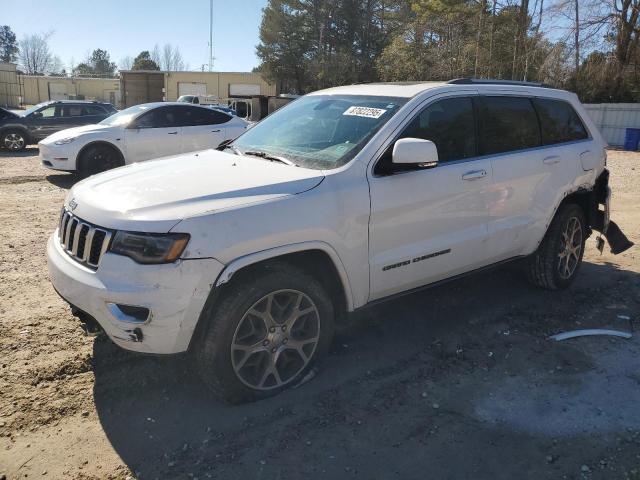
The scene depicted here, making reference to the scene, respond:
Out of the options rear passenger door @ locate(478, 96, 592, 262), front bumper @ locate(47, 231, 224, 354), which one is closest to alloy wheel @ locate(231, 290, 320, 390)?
front bumper @ locate(47, 231, 224, 354)

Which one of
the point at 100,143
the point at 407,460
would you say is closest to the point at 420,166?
the point at 407,460

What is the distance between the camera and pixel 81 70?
109 m

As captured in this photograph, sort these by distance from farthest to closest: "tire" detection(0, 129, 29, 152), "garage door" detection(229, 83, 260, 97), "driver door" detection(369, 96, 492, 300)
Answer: "garage door" detection(229, 83, 260, 97) < "tire" detection(0, 129, 29, 152) < "driver door" detection(369, 96, 492, 300)

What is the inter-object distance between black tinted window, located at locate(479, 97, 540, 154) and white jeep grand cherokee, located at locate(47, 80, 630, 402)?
0.05 feet

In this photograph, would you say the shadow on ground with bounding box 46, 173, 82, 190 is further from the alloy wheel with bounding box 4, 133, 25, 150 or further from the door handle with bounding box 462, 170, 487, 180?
the door handle with bounding box 462, 170, 487, 180

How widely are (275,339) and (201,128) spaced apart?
→ 8.83 m

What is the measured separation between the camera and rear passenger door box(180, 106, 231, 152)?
11094 millimetres

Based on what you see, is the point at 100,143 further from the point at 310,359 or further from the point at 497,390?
the point at 497,390

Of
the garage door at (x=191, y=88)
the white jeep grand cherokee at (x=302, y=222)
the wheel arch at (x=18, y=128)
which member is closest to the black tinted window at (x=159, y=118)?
the white jeep grand cherokee at (x=302, y=222)

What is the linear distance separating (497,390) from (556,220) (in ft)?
6.91

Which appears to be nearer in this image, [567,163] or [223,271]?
[223,271]

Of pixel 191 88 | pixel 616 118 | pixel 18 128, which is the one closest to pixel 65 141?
pixel 18 128

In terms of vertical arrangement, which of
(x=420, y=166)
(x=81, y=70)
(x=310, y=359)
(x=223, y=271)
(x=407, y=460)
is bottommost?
(x=407, y=460)

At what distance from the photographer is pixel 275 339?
3.25 meters
